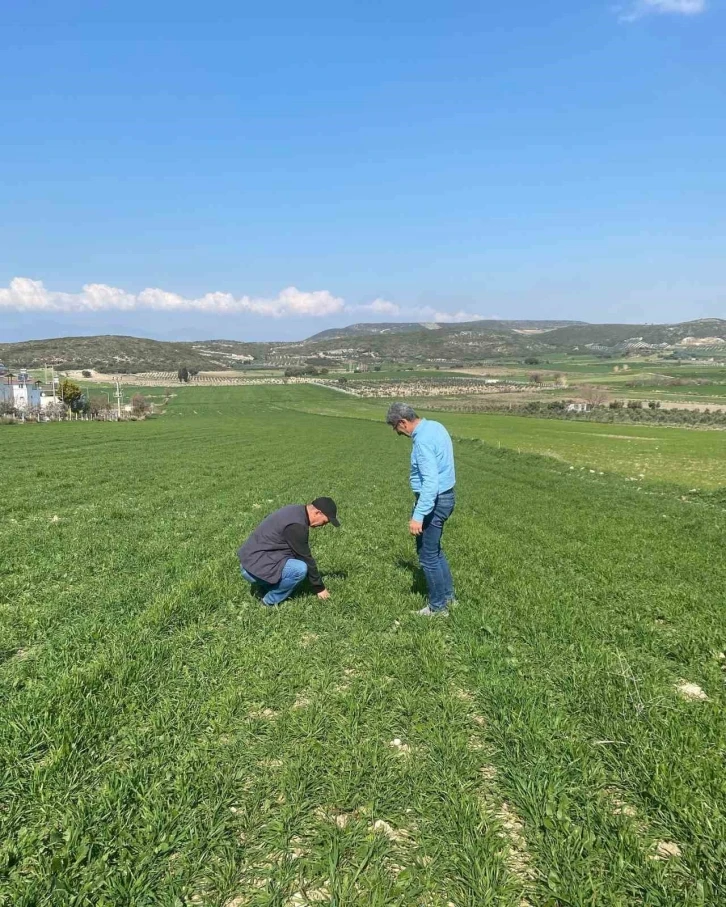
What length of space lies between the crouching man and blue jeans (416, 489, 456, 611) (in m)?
1.40

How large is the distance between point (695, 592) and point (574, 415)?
9772 centimetres

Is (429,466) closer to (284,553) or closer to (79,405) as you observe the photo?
(284,553)

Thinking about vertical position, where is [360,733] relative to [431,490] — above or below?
below

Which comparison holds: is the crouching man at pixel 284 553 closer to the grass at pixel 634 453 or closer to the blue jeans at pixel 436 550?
the blue jeans at pixel 436 550

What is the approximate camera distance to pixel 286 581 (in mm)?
7555

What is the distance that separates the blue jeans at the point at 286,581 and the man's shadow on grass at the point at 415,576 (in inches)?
75.0

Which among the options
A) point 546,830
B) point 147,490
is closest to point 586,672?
point 546,830

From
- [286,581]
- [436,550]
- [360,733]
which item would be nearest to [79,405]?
[286,581]

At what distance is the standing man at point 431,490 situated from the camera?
7211mm

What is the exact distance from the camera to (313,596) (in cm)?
799

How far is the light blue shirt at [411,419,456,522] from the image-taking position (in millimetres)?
7203

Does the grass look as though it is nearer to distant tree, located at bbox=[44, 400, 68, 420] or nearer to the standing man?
the standing man

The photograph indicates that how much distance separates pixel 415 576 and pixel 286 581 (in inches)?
102

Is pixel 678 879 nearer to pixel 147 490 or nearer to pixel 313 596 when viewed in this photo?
pixel 313 596
